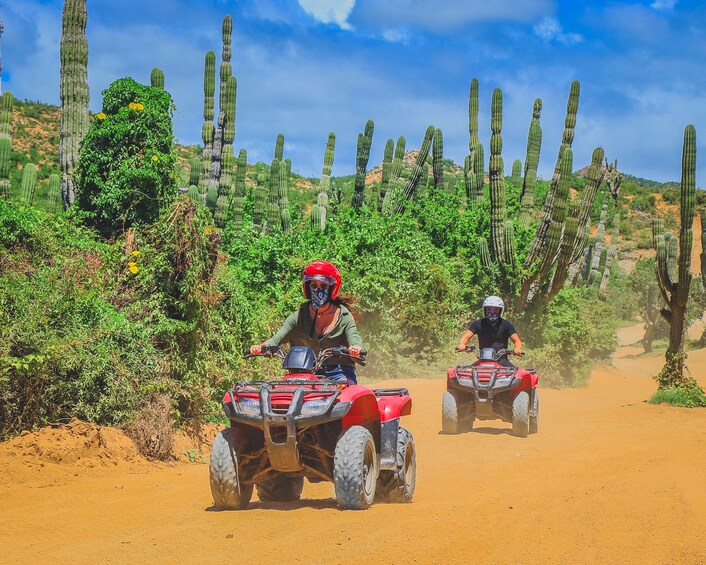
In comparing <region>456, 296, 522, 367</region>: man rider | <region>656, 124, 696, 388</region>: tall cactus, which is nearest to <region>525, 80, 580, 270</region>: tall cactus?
<region>656, 124, 696, 388</region>: tall cactus

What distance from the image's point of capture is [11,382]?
9547 mm

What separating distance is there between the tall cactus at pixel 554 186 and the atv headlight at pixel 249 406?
21551mm

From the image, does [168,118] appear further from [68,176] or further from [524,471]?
[524,471]

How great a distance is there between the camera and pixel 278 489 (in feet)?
Answer: 26.7

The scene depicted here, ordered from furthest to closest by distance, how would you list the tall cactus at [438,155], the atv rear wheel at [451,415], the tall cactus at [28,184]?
1. the tall cactus at [438,155]
2. the tall cactus at [28,184]
3. the atv rear wheel at [451,415]

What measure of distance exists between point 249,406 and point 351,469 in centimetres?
94

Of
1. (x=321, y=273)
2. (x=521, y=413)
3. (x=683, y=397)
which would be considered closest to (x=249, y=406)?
(x=321, y=273)

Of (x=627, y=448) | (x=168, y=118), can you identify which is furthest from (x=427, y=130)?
(x=627, y=448)

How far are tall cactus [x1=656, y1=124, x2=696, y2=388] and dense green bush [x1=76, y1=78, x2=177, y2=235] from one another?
37.2 ft

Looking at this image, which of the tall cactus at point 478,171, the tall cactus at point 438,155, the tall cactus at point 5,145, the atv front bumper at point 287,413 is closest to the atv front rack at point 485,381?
the atv front bumper at point 287,413

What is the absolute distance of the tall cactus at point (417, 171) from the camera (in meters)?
36.3

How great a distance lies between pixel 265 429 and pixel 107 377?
390 centimetres

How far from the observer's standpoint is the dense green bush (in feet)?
47.8

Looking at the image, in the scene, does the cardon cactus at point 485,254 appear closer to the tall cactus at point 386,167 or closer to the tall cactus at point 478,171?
the tall cactus at point 478,171
